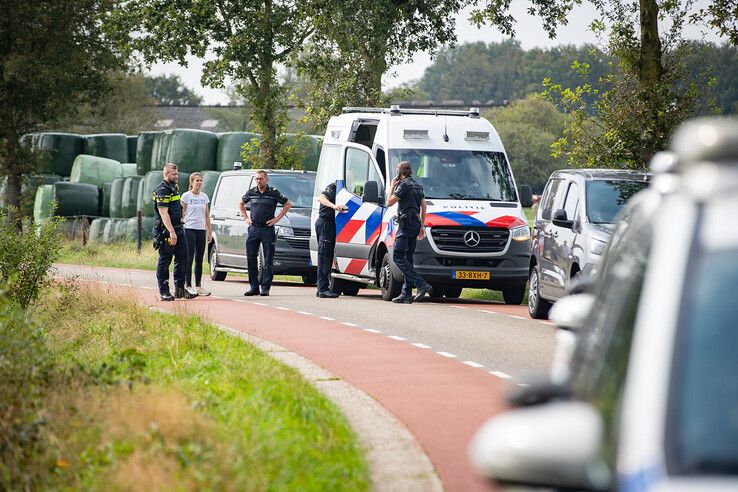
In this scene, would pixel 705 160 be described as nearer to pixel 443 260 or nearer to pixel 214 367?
pixel 214 367

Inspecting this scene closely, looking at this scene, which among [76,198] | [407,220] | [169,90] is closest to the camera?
[407,220]

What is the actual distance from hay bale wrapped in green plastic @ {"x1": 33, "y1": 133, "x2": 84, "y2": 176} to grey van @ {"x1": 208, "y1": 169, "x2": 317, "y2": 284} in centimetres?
1903

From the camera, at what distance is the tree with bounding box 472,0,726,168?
21.9 metres

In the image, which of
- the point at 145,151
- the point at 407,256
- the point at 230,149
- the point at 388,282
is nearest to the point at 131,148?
the point at 145,151

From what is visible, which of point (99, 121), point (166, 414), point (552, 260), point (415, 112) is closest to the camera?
point (166, 414)

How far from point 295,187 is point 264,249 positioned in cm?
522

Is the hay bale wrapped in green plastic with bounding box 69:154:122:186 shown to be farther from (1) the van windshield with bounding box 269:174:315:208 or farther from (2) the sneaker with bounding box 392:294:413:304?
(2) the sneaker with bounding box 392:294:413:304

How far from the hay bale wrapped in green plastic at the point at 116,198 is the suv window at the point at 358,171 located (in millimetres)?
20160

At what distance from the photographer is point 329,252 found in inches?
883

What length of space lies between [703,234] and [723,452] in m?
0.51

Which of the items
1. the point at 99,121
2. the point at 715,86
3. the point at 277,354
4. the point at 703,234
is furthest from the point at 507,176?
the point at 99,121

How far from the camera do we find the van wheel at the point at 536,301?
18587mm

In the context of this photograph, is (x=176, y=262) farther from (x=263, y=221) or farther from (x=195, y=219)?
(x=263, y=221)

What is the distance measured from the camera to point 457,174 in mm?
21734
